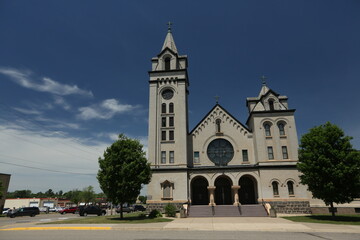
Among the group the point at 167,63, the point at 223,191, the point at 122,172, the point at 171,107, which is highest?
the point at 167,63

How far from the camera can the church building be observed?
2913 centimetres

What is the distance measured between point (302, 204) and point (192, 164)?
15.3 m

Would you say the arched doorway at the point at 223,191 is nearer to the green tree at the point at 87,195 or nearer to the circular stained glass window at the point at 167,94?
the circular stained glass window at the point at 167,94

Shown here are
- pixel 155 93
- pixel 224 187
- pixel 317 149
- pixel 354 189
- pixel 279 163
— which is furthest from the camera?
pixel 155 93

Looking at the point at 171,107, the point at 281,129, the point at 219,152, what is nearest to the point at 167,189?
the point at 219,152

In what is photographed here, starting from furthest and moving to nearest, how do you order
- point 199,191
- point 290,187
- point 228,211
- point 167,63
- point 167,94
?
point 167,63, point 167,94, point 199,191, point 290,187, point 228,211

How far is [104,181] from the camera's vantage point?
22.6 meters

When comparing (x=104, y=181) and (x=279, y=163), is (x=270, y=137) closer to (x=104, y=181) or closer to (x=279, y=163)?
(x=279, y=163)

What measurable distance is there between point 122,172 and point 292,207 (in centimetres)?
2196

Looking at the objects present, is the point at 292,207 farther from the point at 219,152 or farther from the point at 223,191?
the point at 219,152

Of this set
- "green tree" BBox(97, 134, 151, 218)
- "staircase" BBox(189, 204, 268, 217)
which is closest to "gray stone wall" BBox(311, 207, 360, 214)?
"staircase" BBox(189, 204, 268, 217)

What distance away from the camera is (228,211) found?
26.3m

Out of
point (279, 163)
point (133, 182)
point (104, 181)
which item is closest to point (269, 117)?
point (279, 163)

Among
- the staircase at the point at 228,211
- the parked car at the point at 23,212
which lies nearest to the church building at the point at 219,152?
the staircase at the point at 228,211
